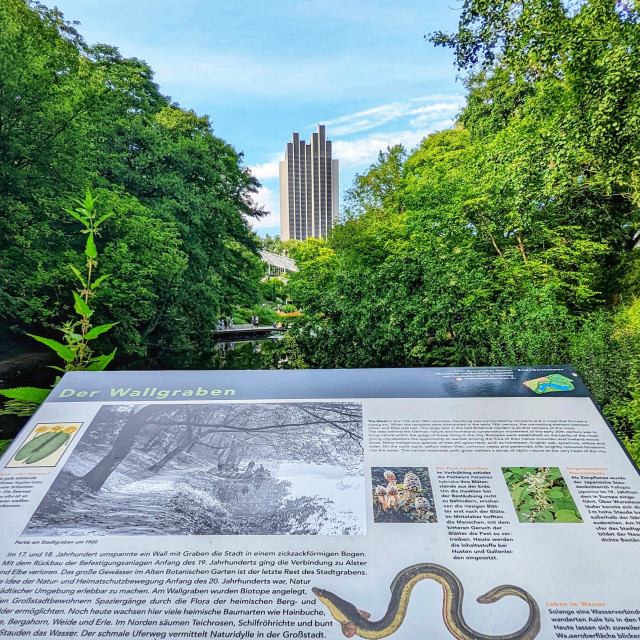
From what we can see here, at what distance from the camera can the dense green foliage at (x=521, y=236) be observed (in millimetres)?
3496

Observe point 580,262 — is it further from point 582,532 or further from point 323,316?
point 582,532

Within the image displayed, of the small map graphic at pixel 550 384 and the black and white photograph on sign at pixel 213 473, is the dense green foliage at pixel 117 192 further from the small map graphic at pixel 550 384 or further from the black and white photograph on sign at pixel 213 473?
the small map graphic at pixel 550 384

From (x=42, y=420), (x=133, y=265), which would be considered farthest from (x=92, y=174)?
(x=42, y=420)

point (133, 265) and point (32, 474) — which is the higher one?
point (133, 265)

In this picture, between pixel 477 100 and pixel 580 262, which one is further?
pixel 477 100

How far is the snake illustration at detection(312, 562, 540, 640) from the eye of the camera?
1022 mm

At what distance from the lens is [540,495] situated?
1.31 m

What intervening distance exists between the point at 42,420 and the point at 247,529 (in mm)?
961

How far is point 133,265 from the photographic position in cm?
547

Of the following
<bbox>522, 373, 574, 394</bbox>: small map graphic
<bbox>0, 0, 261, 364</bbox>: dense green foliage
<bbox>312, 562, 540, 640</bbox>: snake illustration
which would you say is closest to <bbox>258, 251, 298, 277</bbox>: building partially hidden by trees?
<bbox>0, 0, 261, 364</bbox>: dense green foliage

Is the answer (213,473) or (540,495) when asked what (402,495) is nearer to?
(540,495)

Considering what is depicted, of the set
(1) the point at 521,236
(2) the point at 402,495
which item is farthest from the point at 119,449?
(1) the point at 521,236

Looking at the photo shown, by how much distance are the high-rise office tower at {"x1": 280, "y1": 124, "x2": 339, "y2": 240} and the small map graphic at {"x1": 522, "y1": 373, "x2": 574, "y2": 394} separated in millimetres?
9849

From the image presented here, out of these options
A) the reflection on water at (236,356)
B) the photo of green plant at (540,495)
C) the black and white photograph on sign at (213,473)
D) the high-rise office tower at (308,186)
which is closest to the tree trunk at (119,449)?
the black and white photograph on sign at (213,473)
